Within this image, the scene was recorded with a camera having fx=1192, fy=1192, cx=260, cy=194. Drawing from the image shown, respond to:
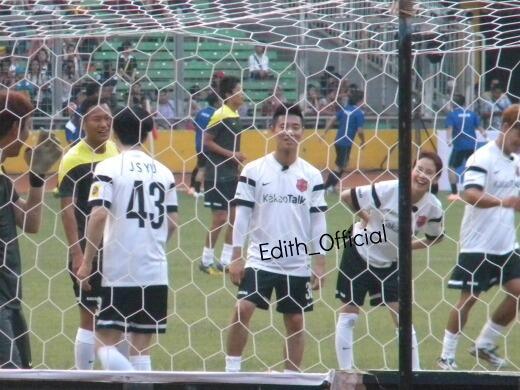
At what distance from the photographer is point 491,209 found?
7.17 m

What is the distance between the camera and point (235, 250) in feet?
21.3

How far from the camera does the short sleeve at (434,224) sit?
668cm

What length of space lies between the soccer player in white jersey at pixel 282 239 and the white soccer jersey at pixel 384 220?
0.26m

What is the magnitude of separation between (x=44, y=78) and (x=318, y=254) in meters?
1.95

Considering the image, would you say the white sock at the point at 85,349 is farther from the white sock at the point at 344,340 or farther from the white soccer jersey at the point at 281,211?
the white sock at the point at 344,340

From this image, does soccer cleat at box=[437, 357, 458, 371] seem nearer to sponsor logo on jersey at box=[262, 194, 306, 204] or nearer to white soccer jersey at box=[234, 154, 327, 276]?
white soccer jersey at box=[234, 154, 327, 276]

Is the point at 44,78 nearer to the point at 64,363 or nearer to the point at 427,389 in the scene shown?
the point at 64,363

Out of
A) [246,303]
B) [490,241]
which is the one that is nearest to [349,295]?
[246,303]

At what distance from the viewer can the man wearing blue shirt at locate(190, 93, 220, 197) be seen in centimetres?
1040

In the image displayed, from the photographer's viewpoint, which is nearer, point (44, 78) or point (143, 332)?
point (143, 332)

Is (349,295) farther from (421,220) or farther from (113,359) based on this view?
(113,359)

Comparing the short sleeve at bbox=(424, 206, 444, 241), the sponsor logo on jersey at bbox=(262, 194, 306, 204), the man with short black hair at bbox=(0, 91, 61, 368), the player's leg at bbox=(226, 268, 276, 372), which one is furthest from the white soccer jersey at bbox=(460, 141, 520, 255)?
the man with short black hair at bbox=(0, 91, 61, 368)

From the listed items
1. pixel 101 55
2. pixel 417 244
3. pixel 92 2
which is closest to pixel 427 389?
pixel 417 244

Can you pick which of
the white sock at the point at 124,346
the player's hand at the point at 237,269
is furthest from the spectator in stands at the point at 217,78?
the white sock at the point at 124,346
